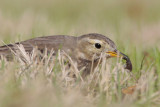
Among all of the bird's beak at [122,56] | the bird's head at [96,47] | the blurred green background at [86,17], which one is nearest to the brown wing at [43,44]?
the bird's head at [96,47]

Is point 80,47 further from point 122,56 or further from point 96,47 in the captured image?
point 122,56

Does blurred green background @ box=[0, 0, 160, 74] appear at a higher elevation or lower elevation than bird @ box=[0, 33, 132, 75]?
higher

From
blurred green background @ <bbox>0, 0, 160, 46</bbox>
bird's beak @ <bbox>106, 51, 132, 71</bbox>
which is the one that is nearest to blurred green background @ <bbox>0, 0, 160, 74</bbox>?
blurred green background @ <bbox>0, 0, 160, 46</bbox>

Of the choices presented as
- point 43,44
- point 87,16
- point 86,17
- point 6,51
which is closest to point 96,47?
point 43,44

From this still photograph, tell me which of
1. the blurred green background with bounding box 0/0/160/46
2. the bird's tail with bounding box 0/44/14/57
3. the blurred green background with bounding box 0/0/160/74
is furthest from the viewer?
the blurred green background with bounding box 0/0/160/46

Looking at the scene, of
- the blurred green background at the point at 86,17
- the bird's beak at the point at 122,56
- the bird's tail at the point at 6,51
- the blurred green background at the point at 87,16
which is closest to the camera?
the bird's beak at the point at 122,56

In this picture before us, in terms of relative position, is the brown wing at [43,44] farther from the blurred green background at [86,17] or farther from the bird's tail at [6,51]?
the blurred green background at [86,17]

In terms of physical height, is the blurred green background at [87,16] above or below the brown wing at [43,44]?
above

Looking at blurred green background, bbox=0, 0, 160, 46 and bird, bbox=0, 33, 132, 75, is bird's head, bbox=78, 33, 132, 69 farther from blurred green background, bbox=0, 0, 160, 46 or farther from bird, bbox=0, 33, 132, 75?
blurred green background, bbox=0, 0, 160, 46
